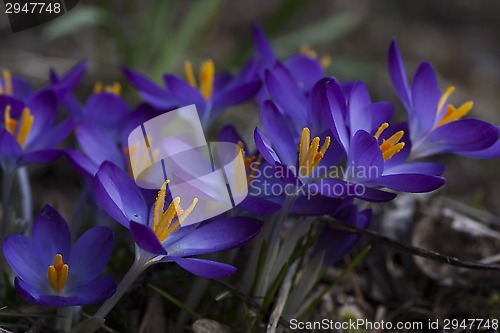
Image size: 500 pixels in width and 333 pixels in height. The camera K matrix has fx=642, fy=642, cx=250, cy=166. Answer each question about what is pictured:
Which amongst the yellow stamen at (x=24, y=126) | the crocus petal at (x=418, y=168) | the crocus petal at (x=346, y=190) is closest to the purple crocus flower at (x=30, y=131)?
the yellow stamen at (x=24, y=126)

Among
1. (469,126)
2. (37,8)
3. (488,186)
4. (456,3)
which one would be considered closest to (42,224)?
(469,126)

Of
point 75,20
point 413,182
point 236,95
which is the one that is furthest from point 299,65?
point 75,20

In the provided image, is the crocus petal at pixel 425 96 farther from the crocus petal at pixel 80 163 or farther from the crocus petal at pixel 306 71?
the crocus petal at pixel 80 163

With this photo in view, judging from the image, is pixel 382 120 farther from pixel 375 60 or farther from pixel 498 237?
pixel 375 60

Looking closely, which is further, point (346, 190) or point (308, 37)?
point (308, 37)

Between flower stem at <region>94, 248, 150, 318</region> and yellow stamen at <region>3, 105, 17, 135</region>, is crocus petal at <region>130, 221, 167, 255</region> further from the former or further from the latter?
yellow stamen at <region>3, 105, 17, 135</region>

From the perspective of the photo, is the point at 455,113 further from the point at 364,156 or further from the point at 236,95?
the point at 236,95
